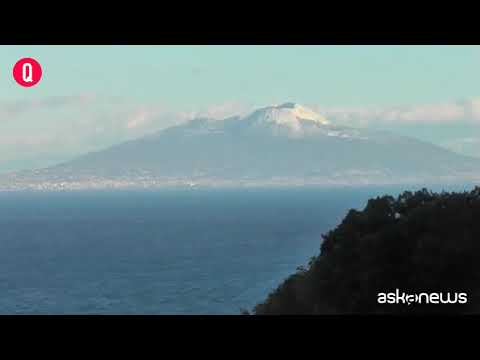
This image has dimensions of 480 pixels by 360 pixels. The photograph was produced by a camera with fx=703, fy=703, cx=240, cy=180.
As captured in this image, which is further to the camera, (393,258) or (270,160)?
(270,160)

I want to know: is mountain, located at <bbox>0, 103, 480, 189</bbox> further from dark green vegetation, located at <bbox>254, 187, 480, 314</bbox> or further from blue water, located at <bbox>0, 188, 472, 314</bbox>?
dark green vegetation, located at <bbox>254, 187, 480, 314</bbox>

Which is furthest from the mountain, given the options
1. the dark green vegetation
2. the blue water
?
the dark green vegetation

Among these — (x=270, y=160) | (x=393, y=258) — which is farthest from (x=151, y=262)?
(x=270, y=160)

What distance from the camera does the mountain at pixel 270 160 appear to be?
142875 mm

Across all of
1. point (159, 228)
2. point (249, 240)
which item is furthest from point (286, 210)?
point (249, 240)

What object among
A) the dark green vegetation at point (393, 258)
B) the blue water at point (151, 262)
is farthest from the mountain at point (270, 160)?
the dark green vegetation at point (393, 258)

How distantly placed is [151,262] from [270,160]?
7848cm

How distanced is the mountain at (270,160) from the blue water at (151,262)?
18961 mm

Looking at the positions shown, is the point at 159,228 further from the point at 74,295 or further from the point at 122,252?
the point at 74,295

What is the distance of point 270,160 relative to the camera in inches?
5886

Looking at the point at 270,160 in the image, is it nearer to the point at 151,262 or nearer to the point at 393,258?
the point at 151,262
